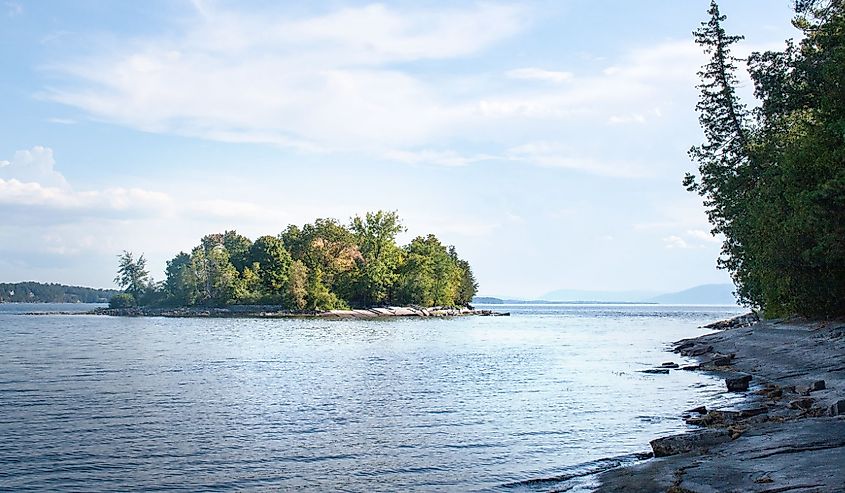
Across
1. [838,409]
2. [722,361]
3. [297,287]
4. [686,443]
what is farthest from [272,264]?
[838,409]

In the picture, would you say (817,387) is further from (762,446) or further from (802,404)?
(762,446)

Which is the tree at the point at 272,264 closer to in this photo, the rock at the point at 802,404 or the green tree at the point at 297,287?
the green tree at the point at 297,287

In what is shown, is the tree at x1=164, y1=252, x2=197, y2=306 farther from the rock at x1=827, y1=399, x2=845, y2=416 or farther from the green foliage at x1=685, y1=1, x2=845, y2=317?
the rock at x1=827, y1=399, x2=845, y2=416

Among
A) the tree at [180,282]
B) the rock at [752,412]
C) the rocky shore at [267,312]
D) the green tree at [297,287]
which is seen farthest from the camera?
the tree at [180,282]

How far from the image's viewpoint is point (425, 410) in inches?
1252

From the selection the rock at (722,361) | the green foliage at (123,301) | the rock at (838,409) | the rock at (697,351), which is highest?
the green foliage at (123,301)

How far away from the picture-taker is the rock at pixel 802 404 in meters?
24.6

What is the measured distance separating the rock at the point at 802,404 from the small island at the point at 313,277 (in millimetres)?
130624

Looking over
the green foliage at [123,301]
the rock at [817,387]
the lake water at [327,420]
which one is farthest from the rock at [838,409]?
the green foliage at [123,301]

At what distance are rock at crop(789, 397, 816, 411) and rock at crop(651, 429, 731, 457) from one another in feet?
18.0

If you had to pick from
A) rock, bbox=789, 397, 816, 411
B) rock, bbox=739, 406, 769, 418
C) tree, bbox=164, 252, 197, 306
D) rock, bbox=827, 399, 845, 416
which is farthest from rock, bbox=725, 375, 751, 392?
tree, bbox=164, 252, 197, 306

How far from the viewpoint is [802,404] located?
81.8ft

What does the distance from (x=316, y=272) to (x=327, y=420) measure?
430 feet

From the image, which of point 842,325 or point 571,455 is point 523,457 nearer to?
point 571,455
